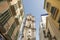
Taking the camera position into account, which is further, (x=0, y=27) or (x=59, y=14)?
(x=0, y=27)

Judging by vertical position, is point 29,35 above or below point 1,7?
below

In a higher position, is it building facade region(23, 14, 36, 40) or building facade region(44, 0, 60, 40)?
building facade region(44, 0, 60, 40)

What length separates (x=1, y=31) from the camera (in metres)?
15.8

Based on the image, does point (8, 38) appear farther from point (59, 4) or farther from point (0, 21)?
point (59, 4)

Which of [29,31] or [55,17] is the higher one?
[55,17]

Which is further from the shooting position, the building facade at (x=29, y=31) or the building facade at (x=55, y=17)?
the building facade at (x=29, y=31)

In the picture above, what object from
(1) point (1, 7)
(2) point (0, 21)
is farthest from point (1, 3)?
(2) point (0, 21)

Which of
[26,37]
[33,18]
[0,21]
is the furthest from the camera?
[33,18]

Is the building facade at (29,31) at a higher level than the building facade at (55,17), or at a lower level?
lower

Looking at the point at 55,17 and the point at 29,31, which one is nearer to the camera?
the point at 55,17

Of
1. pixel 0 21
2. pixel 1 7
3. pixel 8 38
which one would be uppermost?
pixel 1 7

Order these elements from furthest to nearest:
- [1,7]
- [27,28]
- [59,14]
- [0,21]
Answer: [27,28], [1,7], [0,21], [59,14]

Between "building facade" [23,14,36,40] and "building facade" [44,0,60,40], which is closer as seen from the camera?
"building facade" [44,0,60,40]

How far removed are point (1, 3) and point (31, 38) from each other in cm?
1438
